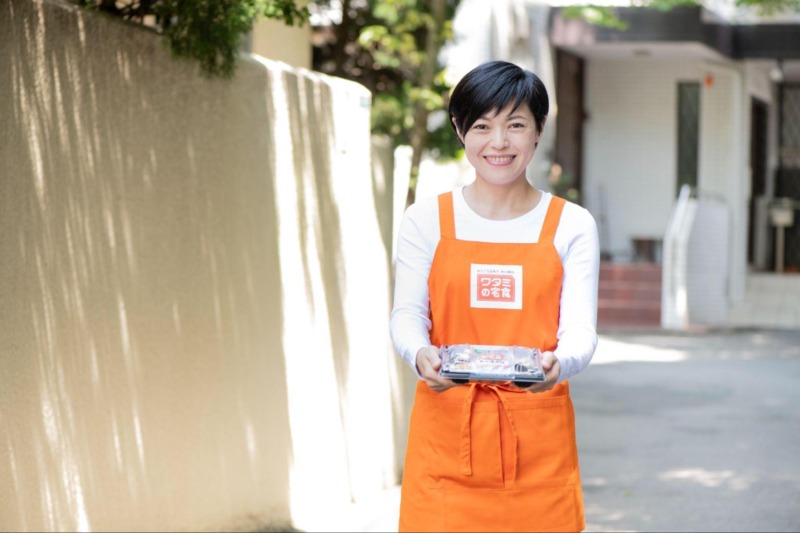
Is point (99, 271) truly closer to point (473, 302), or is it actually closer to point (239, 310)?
point (239, 310)

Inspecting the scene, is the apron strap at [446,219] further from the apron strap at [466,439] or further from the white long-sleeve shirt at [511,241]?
the apron strap at [466,439]

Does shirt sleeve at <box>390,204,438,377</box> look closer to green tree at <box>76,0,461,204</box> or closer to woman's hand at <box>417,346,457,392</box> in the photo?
woman's hand at <box>417,346,457,392</box>

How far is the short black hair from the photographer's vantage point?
9.66 ft

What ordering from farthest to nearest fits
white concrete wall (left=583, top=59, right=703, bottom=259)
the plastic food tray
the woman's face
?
white concrete wall (left=583, top=59, right=703, bottom=259)
the woman's face
the plastic food tray

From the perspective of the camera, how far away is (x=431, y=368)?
274 cm

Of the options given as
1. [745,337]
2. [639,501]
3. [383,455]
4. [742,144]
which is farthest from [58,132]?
[742,144]

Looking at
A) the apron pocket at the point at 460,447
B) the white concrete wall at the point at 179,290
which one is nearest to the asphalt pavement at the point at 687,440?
the white concrete wall at the point at 179,290

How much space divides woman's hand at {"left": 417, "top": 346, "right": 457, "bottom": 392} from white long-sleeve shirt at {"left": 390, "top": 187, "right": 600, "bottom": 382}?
0.07 metres

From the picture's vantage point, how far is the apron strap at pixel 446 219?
2.93 meters

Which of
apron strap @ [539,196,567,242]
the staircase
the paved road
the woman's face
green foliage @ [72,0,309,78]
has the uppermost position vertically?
green foliage @ [72,0,309,78]

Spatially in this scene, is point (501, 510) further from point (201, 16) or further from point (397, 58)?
point (397, 58)

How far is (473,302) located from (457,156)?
904 cm

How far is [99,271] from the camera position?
15.9 feet

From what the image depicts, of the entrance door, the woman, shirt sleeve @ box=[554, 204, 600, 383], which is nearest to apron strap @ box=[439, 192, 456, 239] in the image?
the woman
